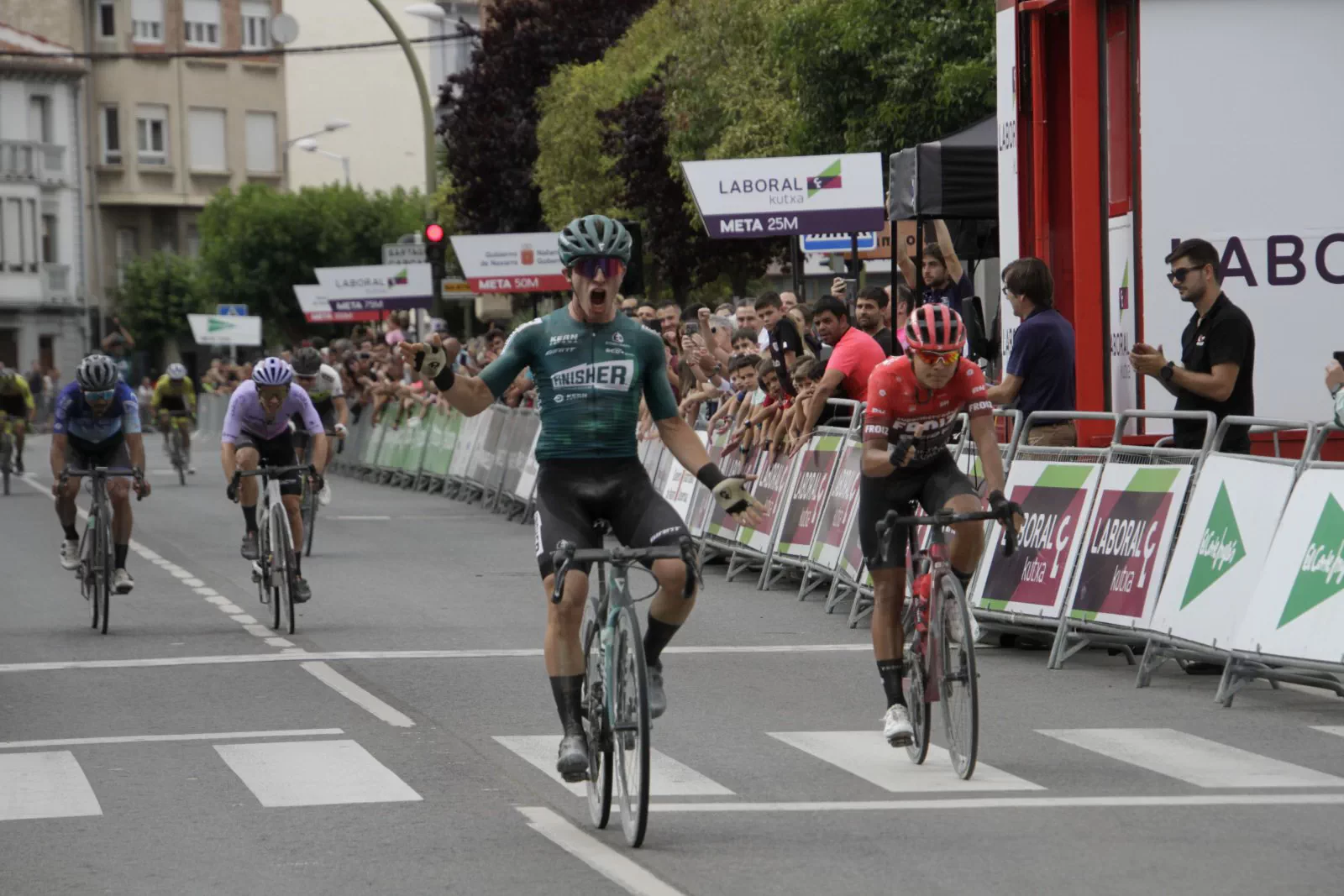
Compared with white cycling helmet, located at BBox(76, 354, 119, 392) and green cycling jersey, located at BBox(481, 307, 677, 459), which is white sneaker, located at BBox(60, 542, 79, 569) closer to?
white cycling helmet, located at BBox(76, 354, 119, 392)

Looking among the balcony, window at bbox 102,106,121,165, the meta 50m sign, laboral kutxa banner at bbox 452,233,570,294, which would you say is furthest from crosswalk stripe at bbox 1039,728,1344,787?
window at bbox 102,106,121,165

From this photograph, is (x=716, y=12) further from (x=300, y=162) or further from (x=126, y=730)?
(x=300, y=162)

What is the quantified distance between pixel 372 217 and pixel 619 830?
267 ft

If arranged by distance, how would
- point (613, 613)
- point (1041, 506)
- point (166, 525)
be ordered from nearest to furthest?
point (613, 613) → point (1041, 506) → point (166, 525)

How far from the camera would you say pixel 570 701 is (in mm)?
8359

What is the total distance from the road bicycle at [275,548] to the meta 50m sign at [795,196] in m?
7.91

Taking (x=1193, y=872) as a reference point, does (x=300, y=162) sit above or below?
above

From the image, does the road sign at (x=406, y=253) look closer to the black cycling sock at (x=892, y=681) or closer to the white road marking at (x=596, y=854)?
the black cycling sock at (x=892, y=681)

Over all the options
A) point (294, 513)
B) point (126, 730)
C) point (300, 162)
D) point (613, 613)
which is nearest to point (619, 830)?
point (613, 613)

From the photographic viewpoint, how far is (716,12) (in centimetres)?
4375

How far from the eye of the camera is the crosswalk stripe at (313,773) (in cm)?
899

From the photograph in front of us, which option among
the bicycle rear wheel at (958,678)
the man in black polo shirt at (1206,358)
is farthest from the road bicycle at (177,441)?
the bicycle rear wheel at (958,678)

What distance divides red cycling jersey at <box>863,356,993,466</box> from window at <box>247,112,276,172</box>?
279ft

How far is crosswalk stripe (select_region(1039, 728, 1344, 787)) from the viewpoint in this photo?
9109 millimetres
